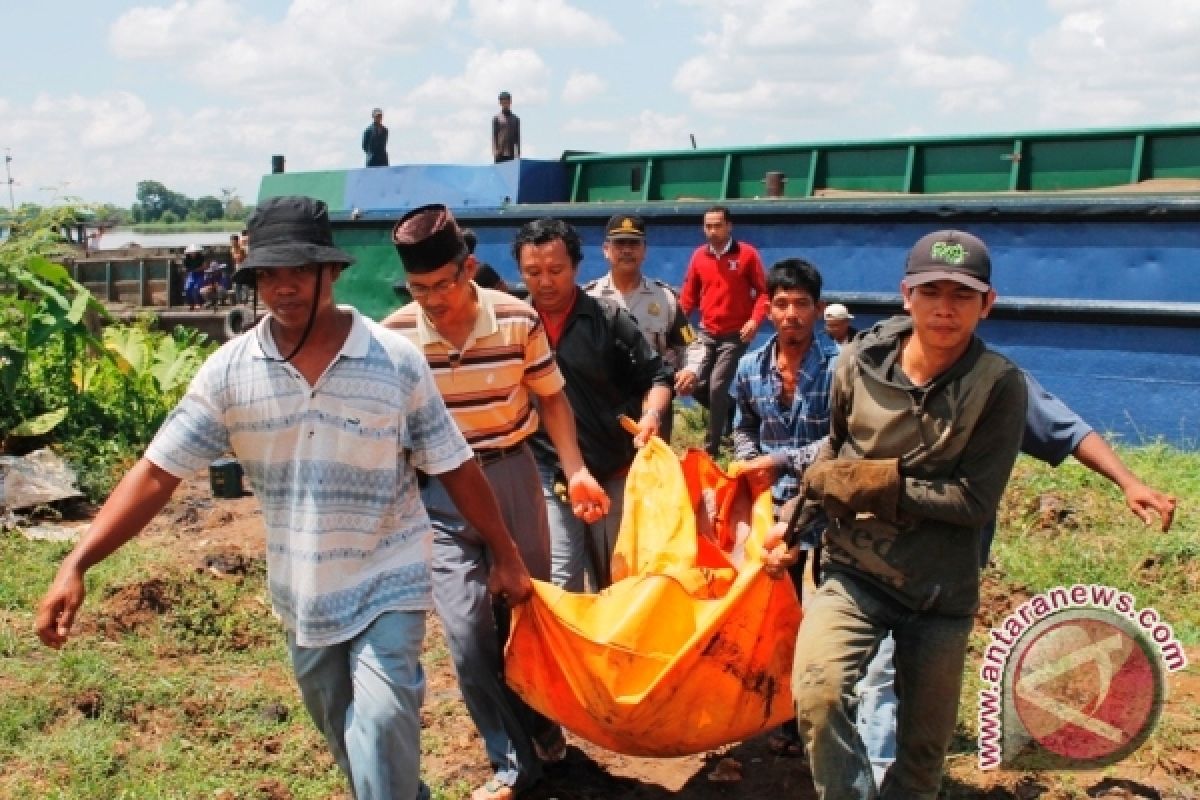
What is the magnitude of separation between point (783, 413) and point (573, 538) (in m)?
0.92

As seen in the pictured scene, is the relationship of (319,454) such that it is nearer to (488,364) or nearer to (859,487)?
(488,364)

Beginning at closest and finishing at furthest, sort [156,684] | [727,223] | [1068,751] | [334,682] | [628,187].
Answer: [334,682], [1068,751], [156,684], [727,223], [628,187]

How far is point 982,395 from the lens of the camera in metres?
3.28

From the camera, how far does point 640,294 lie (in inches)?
265

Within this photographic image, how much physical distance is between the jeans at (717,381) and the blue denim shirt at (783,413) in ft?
15.5

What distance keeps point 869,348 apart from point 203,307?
18335mm

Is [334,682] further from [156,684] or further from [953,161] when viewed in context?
[953,161]

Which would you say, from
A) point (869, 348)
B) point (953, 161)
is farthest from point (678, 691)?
point (953, 161)

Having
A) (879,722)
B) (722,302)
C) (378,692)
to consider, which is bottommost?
(879,722)

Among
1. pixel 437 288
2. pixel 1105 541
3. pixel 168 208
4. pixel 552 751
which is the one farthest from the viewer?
pixel 168 208

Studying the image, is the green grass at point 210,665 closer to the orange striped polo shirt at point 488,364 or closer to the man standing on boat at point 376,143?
the orange striped polo shirt at point 488,364
